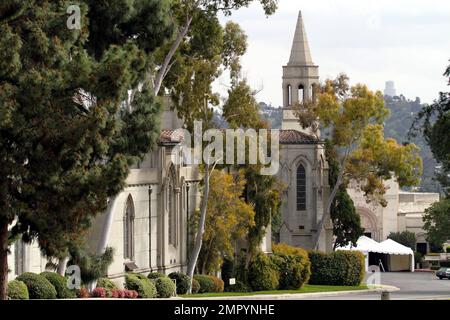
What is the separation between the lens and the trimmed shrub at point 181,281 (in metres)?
54.1

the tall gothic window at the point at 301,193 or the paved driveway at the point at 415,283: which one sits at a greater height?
the tall gothic window at the point at 301,193

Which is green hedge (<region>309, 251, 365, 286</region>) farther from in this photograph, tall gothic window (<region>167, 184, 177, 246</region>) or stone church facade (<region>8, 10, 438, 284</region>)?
tall gothic window (<region>167, 184, 177, 246</region>)

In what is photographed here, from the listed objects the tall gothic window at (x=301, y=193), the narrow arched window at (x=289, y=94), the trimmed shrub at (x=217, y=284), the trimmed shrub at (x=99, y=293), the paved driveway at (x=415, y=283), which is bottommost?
the paved driveway at (x=415, y=283)

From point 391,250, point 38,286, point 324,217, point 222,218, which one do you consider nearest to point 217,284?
point 222,218

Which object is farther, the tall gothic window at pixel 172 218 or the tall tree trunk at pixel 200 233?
the tall gothic window at pixel 172 218

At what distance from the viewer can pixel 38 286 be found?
39.0 metres

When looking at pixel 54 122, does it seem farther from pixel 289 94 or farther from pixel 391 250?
pixel 289 94

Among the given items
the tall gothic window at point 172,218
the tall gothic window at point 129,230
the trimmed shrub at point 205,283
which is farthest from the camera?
the tall gothic window at point 172,218

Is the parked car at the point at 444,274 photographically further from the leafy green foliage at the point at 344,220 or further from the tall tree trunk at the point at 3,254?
the tall tree trunk at the point at 3,254

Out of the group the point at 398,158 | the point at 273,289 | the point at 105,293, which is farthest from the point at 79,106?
the point at 398,158

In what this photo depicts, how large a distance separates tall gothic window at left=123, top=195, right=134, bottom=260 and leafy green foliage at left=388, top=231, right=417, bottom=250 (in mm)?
61016

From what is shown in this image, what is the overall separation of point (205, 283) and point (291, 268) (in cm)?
974

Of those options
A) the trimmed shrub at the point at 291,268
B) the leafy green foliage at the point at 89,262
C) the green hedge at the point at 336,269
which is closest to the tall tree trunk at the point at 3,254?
the leafy green foliage at the point at 89,262
